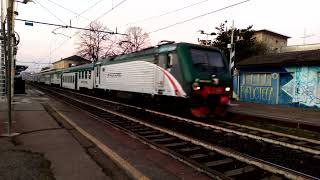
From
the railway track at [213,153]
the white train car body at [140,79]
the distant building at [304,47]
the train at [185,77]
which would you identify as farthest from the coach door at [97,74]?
the distant building at [304,47]

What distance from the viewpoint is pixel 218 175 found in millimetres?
5707

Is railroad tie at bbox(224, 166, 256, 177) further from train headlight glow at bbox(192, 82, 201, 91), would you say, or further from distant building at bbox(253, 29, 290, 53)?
distant building at bbox(253, 29, 290, 53)

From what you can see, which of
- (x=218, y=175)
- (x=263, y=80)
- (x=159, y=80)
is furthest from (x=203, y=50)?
(x=263, y=80)

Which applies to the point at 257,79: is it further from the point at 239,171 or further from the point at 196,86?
the point at 239,171

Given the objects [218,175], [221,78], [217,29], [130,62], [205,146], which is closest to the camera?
[218,175]

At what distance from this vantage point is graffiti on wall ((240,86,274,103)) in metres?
23.9

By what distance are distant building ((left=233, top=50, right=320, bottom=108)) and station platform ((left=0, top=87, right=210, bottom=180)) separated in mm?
14478

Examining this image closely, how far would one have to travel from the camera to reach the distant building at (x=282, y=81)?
20891 millimetres

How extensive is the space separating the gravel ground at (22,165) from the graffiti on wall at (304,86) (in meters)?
18.0

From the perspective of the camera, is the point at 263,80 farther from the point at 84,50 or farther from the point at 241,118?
the point at 84,50

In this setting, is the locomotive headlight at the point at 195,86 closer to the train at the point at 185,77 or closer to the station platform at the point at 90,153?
the train at the point at 185,77

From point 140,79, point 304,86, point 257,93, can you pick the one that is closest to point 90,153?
point 140,79

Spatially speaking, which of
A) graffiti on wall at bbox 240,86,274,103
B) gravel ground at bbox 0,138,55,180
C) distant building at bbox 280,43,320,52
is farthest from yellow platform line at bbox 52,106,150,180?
distant building at bbox 280,43,320,52

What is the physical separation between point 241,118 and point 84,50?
52569mm
